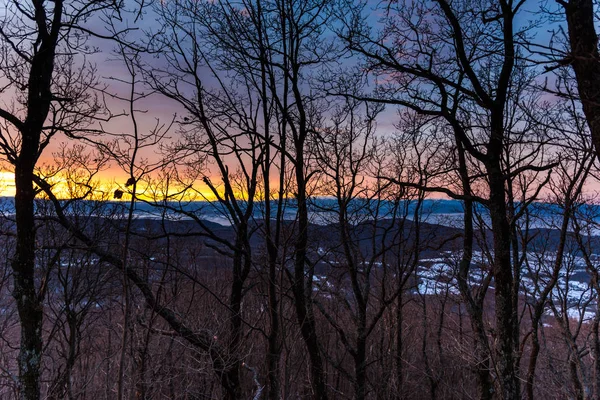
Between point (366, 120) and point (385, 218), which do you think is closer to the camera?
point (366, 120)

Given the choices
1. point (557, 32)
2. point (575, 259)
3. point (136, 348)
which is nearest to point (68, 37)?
point (557, 32)

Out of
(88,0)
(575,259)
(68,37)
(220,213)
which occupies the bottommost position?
(575,259)

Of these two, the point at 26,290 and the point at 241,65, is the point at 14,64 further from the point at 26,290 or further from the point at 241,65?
the point at 241,65

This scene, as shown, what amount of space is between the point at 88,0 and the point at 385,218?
32.8ft

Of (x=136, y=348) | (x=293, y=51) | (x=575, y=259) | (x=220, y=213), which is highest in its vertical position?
(x=293, y=51)

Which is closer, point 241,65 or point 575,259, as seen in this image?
point 241,65

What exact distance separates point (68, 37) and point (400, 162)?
33.5ft

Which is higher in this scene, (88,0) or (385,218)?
(88,0)

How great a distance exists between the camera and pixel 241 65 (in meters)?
8.43

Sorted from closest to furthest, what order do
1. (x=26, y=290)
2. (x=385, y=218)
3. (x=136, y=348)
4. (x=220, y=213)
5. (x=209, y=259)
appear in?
(x=26, y=290) < (x=220, y=213) < (x=136, y=348) < (x=385, y=218) < (x=209, y=259)

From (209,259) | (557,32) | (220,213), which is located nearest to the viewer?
(557,32)

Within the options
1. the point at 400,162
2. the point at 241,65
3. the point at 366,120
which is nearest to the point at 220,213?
the point at 241,65

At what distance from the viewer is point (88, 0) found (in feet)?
17.2

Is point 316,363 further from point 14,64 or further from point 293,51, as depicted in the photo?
point 14,64
